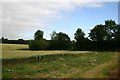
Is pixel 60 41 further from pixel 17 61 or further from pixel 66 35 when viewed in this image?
pixel 17 61

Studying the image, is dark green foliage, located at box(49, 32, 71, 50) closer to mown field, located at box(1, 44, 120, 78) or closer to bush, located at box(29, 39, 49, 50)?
bush, located at box(29, 39, 49, 50)

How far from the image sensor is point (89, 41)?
91.1 metres

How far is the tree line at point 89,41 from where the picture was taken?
85781mm

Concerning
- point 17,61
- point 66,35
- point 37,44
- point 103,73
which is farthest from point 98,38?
point 103,73

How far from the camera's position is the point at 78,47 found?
307ft

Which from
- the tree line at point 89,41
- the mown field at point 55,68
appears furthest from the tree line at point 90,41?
the mown field at point 55,68

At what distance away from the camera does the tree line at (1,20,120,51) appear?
85.8m

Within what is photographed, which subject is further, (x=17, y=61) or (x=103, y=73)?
(x=17, y=61)

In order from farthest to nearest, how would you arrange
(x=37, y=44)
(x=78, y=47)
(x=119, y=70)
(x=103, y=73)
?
1. (x=78, y=47)
2. (x=37, y=44)
3. (x=119, y=70)
4. (x=103, y=73)

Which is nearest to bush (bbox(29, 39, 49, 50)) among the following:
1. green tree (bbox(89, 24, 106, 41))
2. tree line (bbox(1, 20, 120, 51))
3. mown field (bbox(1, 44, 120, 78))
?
tree line (bbox(1, 20, 120, 51))

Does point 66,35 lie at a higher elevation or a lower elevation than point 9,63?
higher

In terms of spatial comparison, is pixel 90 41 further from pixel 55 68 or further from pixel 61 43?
pixel 55 68

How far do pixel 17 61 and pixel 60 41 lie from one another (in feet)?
192

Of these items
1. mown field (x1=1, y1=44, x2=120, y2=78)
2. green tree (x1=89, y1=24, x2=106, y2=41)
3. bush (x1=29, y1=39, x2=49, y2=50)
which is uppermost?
green tree (x1=89, y1=24, x2=106, y2=41)
